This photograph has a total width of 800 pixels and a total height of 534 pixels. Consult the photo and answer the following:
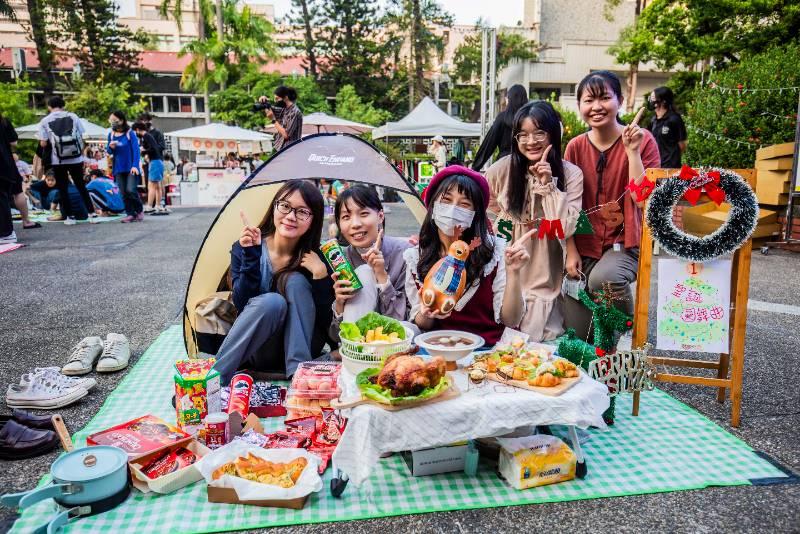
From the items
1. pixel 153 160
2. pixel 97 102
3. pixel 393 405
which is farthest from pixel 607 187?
pixel 97 102

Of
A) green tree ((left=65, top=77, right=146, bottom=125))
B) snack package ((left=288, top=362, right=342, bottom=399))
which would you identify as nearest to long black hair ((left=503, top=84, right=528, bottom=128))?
snack package ((left=288, top=362, right=342, bottom=399))

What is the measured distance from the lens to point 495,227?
3.95 metres

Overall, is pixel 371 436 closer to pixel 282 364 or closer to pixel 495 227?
pixel 282 364

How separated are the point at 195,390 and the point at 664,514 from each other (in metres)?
2.24

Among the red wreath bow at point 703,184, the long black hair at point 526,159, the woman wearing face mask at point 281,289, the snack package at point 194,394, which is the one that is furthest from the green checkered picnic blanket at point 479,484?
the long black hair at point 526,159

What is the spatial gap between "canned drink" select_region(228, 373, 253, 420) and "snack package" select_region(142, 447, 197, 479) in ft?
1.03

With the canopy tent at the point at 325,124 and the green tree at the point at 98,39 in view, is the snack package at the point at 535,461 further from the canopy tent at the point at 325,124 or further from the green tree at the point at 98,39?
the green tree at the point at 98,39

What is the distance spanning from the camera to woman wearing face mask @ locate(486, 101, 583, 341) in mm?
3580

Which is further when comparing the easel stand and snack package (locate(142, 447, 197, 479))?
the easel stand

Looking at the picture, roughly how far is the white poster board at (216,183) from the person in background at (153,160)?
2.06 m

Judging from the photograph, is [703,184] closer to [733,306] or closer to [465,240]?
[733,306]

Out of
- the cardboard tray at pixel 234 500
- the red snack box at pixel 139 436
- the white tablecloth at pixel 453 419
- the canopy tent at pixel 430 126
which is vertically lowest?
the cardboard tray at pixel 234 500

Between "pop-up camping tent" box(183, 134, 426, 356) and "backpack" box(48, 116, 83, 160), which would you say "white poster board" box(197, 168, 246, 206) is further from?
"pop-up camping tent" box(183, 134, 426, 356)

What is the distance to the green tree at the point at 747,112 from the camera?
28.7ft
